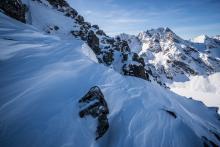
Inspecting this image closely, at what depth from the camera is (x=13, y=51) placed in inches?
453

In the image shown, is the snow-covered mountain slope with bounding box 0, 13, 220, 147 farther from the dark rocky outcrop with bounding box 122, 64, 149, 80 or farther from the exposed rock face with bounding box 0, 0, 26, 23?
the dark rocky outcrop with bounding box 122, 64, 149, 80

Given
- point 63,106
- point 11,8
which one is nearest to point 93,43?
point 11,8

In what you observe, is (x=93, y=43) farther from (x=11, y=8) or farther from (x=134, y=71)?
(x=11, y=8)

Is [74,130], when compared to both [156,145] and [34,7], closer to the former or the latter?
[156,145]

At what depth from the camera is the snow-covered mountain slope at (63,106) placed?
24.0ft

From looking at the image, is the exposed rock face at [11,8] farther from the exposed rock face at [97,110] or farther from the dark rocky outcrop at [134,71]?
the dark rocky outcrop at [134,71]

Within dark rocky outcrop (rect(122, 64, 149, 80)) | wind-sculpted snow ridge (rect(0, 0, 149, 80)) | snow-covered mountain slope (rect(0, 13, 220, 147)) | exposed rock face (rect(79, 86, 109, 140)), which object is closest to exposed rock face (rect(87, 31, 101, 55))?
wind-sculpted snow ridge (rect(0, 0, 149, 80))

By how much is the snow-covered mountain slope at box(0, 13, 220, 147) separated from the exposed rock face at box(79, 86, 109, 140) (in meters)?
0.33

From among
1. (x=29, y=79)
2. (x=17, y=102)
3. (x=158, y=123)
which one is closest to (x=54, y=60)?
(x=29, y=79)

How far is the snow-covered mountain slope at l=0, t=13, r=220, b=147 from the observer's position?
733 cm

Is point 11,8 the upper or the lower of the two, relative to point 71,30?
upper

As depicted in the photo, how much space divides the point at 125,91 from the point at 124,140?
5.10 meters

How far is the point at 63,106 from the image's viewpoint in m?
8.75

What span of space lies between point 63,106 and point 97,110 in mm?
1870
